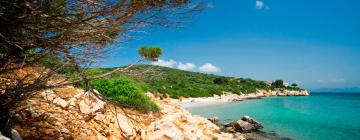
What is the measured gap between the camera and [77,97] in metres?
8.14

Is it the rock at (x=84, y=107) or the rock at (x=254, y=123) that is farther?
the rock at (x=254, y=123)

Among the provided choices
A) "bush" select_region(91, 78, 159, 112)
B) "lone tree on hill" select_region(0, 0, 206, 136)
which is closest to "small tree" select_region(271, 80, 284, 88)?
"bush" select_region(91, 78, 159, 112)

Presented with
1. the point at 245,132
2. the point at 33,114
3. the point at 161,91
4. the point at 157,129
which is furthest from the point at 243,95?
the point at 33,114

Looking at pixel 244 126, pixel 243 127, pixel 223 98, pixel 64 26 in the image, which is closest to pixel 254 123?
pixel 244 126

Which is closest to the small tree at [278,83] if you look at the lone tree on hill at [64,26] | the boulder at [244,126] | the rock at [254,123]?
the rock at [254,123]

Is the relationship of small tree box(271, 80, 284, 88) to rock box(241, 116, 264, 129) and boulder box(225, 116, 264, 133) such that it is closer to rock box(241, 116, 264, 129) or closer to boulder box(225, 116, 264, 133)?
rock box(241, 116, 264, 129)

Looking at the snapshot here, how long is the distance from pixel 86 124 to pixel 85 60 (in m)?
3.58

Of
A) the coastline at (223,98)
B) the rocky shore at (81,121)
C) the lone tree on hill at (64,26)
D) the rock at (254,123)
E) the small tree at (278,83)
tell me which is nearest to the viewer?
the lone tree on hill at (64,26)

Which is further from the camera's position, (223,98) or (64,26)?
(223,98)

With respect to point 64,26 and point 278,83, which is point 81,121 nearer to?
point 64,26

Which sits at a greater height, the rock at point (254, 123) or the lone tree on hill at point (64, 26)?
the lone tree on hill at point (64, 26)

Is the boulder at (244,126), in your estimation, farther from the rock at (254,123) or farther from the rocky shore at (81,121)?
the rocky shore at (81,121)

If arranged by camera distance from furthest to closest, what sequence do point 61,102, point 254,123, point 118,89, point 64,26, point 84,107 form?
point 254,123 < point 118,89 < point 84,107 < point 61,102 < point 64,26

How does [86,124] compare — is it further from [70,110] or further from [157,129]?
[157,129]
